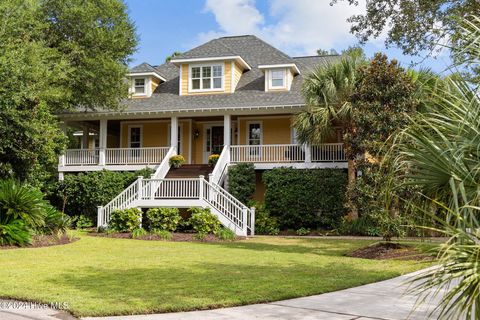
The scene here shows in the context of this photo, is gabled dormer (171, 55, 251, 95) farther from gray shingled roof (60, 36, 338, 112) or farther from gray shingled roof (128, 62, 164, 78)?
gray shingled roof (128, 62, 164, 78)

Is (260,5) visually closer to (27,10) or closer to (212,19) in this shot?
(212,19)

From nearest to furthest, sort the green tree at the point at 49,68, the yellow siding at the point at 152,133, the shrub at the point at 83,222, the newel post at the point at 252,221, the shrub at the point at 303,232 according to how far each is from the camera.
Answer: the green tree at the point at 49,68 → the newel post at the point at 252,221 → the shrub at the point at 303,232 → the shrub at the point at 83,222 → the yellow siding at the point at 152,133

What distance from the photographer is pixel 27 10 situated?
56.8 ft

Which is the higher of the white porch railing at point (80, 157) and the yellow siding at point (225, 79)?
the yellow siding at point (225, 79)

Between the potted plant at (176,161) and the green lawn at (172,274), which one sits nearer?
the green lawn at (172,274)

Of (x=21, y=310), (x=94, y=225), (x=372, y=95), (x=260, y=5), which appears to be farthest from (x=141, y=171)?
(x=21, y=310)

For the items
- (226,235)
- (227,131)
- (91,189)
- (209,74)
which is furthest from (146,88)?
(226,235)

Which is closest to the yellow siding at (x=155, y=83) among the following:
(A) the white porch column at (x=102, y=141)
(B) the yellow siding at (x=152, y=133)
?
(B) the yellow siding at (x=152, y=133)

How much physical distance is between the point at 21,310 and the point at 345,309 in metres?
4.13

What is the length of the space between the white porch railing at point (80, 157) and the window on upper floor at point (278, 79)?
31.1 feet

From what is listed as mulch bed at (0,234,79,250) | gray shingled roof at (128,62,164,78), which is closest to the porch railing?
gray shingled roof at (128,62,164,78)

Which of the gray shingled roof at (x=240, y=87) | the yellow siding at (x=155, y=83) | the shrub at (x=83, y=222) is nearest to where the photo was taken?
the shrub at (x=83, y=222)

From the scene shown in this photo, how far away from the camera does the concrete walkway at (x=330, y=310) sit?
5.90 meters

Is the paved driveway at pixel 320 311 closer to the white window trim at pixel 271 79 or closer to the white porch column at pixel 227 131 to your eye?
the white porch column at pixel 227 131
